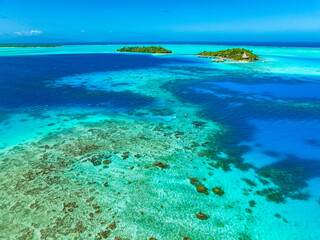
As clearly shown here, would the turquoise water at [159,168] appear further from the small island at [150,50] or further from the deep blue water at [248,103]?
the small island at [150,50]

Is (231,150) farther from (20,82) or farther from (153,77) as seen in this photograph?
(20,82)

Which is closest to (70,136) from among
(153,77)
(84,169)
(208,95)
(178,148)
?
(84,169)

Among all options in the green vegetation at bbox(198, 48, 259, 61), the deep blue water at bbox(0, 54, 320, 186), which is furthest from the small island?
the deep blue water at bbox(0, 54, 320, 186)

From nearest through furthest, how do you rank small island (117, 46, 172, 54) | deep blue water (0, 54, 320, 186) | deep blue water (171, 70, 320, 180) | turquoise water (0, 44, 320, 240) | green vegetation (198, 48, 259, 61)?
1. turquoise water (0, 44, 320, 240)
2. deep blue water (171, 70, 320, 180)
3. deep blue water (0, 54, 320, 186)
4. green vegetation (198, 48, 259, 61)
5. small island (117, 46, 172, 54)

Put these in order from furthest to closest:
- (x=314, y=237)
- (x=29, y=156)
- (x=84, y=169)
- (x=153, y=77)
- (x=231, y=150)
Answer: (x=153, y=77), (x=231, y=150), (x=29, y=156), (x=84, y=169), (x=314, y=237)

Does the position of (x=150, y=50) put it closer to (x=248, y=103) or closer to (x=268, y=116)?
(x=248, y=103)

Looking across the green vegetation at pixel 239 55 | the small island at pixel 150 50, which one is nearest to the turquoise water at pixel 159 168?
the green vegetation at pixel 239 55

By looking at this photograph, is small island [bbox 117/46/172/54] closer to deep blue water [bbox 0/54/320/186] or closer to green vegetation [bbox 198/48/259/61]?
green vegetation [bbox 198/48/259/61]

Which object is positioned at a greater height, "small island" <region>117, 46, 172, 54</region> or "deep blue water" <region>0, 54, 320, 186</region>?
"small island" <region>117, 46, 172, 54</region>
